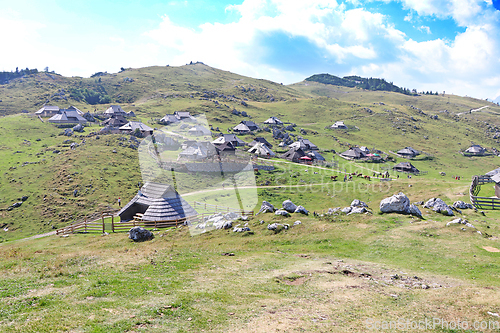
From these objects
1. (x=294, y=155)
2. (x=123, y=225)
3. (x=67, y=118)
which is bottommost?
(x=123, y=225)

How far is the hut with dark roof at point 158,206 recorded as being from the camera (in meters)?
36.2

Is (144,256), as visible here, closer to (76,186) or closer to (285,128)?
(76,186)

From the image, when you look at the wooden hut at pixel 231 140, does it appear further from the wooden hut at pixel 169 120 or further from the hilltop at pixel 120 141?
the wooden hut at pixel 169 120

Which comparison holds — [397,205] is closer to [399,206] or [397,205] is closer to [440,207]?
[399,206]

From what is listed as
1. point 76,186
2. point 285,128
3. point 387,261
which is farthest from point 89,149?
point 285,128

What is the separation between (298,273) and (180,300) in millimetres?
8176

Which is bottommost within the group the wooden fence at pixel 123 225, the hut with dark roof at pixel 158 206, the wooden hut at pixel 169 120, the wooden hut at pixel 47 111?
the wooden fence at pixel 123 225

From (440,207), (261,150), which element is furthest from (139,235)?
(261,150)

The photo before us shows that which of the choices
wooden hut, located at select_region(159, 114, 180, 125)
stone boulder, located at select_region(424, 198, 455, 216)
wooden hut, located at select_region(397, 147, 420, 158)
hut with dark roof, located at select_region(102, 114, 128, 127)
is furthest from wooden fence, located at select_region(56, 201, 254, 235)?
wooden hut, located at select_region(159, 114, 180, 125)

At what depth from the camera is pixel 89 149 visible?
7088 cm

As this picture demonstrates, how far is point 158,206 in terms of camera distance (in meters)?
36.5

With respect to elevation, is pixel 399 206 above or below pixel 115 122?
below

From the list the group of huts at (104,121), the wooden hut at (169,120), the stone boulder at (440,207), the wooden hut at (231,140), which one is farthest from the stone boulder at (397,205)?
the wooden hut at (169,120)

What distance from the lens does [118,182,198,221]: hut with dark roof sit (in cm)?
3616
